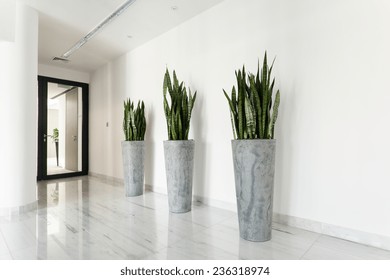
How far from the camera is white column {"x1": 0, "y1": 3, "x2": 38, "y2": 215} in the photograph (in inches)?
105

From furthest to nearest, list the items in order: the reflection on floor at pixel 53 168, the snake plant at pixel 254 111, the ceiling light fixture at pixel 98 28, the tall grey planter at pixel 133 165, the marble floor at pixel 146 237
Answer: the reflection on floor at pixel 53 168 < the tall grey planter at pixel 133 165 < the ceiling light fixture at pixel 98 28 < the snake plant at pixel 254 111 < the marble floor at pixel 146 237

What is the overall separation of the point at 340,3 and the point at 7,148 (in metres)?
3.84

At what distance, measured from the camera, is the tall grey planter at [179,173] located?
8.66ft

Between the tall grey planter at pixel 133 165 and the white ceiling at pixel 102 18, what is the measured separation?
1791 millimetres

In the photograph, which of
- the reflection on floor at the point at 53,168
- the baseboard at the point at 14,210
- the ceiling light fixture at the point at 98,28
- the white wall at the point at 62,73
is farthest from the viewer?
the reflection on floor at the point at 53,168

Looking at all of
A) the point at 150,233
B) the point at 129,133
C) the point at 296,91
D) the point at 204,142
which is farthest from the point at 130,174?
the point at 296,91

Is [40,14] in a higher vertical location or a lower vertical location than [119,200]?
higher

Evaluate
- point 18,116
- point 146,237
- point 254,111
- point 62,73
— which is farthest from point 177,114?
point 62,73

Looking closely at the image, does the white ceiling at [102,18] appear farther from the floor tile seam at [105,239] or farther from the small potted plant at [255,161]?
the floor tile seam at [105,239]

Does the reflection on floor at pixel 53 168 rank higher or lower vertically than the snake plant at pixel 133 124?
lower

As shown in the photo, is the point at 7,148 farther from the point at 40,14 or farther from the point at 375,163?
the point at 375,163

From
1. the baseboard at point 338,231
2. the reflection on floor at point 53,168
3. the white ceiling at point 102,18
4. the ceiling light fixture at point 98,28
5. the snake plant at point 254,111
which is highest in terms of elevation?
the white ceiling at point 102,18

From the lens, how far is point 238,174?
193 cm

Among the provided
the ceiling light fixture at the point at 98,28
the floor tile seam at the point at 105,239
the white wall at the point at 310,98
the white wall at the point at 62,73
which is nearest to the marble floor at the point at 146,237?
the floor tile seam at the point at 105,239
